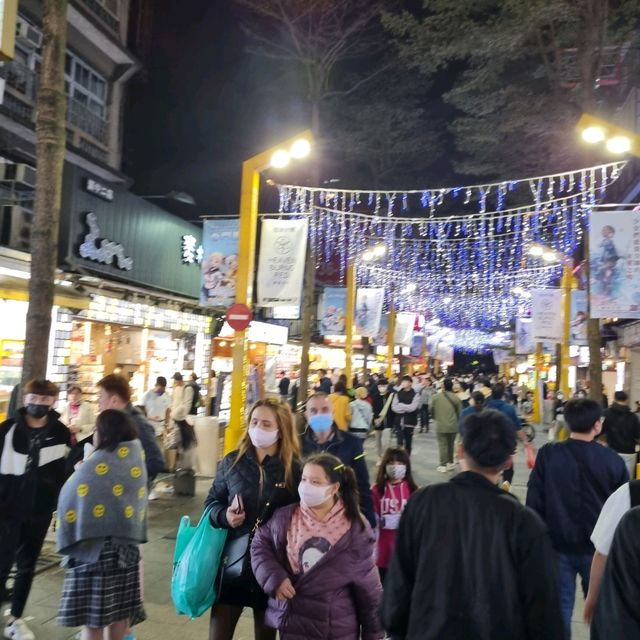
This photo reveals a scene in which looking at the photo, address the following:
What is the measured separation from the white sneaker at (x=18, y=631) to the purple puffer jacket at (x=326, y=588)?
8.14ft

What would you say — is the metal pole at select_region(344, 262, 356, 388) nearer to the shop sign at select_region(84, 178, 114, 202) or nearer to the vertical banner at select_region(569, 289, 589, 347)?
the vertical banner at select_region(569, 289, 589, 347)

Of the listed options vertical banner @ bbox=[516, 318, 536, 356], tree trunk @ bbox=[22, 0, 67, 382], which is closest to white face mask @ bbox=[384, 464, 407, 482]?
tree trunk @ bbox=[22, 0, 67, 382]

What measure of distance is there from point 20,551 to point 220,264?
8.61 metres

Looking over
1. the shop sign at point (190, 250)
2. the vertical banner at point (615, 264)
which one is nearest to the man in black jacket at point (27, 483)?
the vertical banner at point (615, 264)

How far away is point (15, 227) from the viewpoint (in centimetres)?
1234

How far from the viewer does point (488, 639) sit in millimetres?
2336

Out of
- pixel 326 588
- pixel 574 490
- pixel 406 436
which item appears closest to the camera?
pixel 326 588

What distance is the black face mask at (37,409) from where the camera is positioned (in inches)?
191

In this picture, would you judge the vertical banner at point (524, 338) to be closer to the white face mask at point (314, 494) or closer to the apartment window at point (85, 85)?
the apartment window at point (85, 85)

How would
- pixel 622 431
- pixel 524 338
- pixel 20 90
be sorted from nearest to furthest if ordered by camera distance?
1. pixel 622 431
2. pixel 20 90
3. pixel 524 338

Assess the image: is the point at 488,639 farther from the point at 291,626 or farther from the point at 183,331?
the point at 183,331

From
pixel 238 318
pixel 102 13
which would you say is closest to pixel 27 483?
pixel 238 318

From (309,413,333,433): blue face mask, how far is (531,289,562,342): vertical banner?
1657cm

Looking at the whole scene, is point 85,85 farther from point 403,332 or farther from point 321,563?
point 321,563
